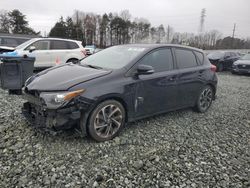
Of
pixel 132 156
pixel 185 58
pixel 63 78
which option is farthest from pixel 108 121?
pixel 185 58

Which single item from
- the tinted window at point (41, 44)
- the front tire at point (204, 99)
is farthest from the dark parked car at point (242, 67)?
the tinted window at point (41, 44)

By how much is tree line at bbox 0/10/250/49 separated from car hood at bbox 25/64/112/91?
128ft

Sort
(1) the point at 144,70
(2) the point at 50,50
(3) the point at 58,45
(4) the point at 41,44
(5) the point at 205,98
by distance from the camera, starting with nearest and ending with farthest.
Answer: (1) the point at 144,70
(5) the point at 205,98
(4) the point at 41,44
(2) the point at 50,50
(3) the point at 58,45

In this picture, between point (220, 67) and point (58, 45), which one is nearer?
point (58, 45)

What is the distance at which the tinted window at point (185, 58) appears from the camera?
13.9 ft

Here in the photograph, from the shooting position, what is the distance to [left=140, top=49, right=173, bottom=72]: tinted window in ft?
12.0

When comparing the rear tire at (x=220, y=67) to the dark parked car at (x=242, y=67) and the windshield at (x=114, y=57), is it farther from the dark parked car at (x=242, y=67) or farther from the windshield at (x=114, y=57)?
the windshield at (x=114, y=57)

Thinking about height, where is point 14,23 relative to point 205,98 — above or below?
above

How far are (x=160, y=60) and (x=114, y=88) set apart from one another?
1.24 metres

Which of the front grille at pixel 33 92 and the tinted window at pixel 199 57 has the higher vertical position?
the tinted window at pixel 199 57

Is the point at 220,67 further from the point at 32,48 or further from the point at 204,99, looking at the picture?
the point at 32,48

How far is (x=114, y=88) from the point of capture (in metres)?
3.14

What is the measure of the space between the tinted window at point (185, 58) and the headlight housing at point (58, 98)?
2334mm

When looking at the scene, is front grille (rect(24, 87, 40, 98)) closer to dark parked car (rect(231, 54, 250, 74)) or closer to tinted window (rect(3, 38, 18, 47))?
tinted window (rect(3, 38, 18, 47))
